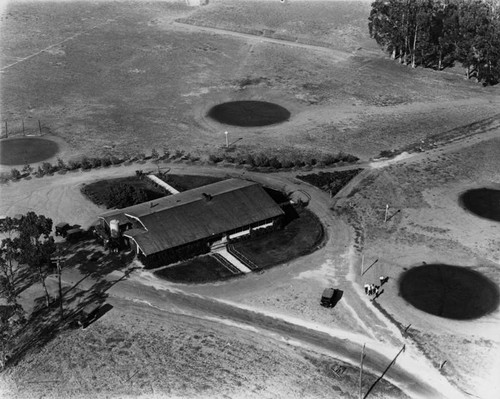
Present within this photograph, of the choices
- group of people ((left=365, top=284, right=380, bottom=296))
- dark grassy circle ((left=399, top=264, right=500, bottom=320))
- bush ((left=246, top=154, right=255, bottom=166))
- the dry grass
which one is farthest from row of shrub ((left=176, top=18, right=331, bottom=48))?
the dry grass

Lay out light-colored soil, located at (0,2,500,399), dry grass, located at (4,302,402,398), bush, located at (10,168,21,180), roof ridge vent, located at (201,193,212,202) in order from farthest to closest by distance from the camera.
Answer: bush, located at (10,168,21,180) < roof ridge vent, located at (201,193,212,202) < light-colored soil, located at (0,2,500,399) < dry grass, located at (4,302,402,398)

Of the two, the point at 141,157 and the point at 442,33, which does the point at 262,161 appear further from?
the point at 442,33

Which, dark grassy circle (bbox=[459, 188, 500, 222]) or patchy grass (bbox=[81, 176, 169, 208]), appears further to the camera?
patchy grass (bbox=[81, 176, 169, 208])

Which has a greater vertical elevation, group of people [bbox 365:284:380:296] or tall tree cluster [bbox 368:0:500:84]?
tall tree cluster [bbox 368:0:500:84]

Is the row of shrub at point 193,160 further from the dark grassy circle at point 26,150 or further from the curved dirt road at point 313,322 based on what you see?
the curved dirt road at point 313,322

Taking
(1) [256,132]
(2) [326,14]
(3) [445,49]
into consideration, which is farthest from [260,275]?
(2) [326,14]

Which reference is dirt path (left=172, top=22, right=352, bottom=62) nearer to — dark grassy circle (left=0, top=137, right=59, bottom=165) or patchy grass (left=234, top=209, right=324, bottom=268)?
dark grassy circle (left=0, top=137, right=59, bottom=165)

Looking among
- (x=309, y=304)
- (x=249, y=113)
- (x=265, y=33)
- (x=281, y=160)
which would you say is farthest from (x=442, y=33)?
(x=309, y=304)

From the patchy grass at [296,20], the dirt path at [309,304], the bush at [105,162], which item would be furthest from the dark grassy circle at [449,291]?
the patchy grass at [296,20]
